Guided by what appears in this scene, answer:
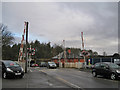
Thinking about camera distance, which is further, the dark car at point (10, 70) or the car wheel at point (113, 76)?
the car wheel at point (113, 76)

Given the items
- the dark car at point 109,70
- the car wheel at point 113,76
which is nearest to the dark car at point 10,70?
the dark car at point 109,70

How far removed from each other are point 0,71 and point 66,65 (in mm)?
27589

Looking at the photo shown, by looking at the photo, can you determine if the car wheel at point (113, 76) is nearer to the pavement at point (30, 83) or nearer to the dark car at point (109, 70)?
the dark car at point (109, 70)

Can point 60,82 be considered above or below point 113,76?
below

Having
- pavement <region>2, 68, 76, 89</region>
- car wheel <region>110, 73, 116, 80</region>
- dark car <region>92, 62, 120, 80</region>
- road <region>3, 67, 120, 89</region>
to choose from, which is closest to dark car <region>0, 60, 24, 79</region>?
pavement <region>2, 68, 76, 89</region>

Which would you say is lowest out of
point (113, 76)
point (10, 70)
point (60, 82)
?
point (60, 82)

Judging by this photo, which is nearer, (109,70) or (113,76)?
(113,76)

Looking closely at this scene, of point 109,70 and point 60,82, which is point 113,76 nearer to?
point 109,70

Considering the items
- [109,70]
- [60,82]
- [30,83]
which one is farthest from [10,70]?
[109,70]

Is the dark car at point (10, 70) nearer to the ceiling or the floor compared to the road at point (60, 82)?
nearer to the ceiling

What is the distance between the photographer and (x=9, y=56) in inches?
2756

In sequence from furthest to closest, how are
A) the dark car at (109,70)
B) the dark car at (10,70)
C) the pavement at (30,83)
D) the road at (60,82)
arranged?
the dark car at (109,70) < the dark car at (10,70) < the road at (60,82) < the pavement at (30,83)

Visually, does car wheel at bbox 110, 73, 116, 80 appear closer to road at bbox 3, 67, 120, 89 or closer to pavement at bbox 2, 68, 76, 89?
road at bbox 3, 67, 120, 89

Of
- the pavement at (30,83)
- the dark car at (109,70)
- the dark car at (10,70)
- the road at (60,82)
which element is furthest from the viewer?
the dark car at (109,70)
